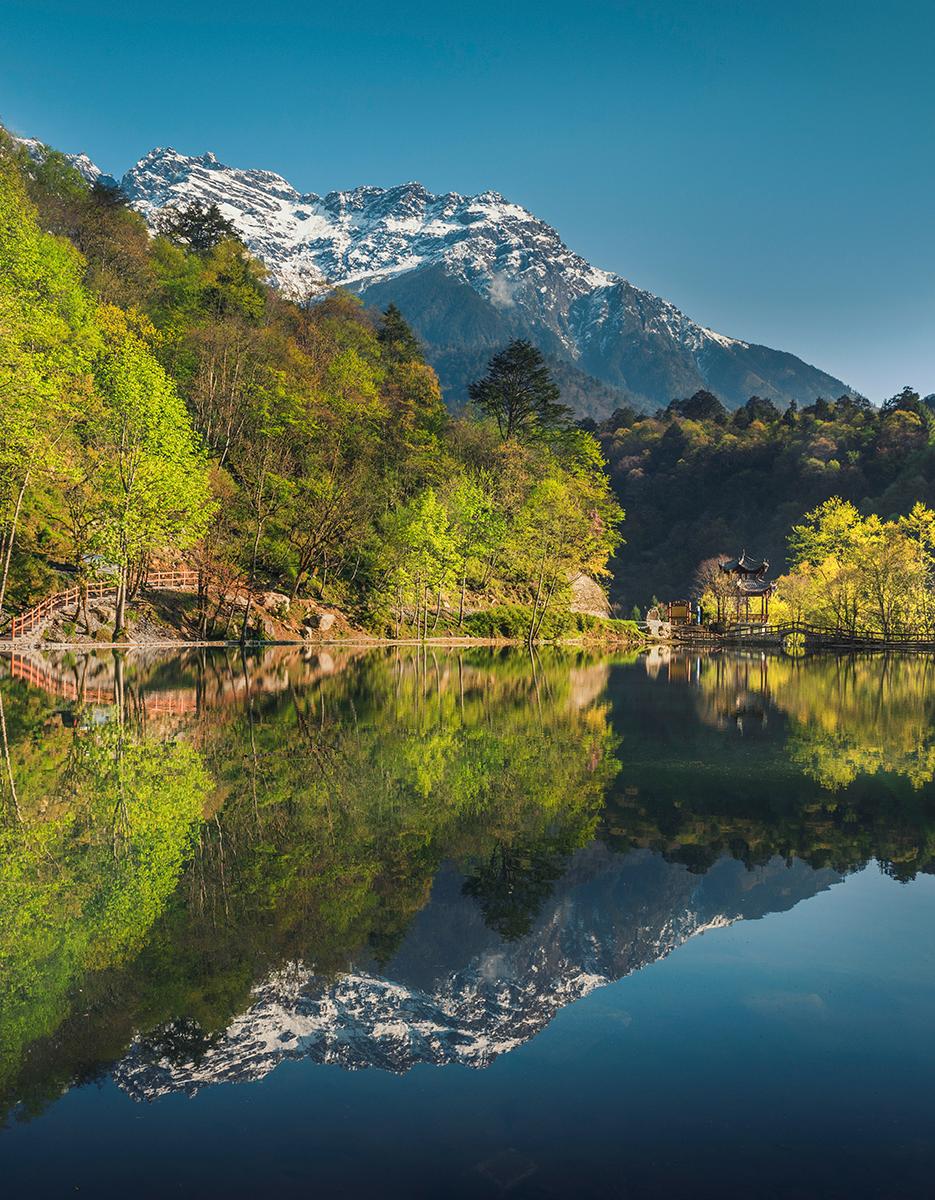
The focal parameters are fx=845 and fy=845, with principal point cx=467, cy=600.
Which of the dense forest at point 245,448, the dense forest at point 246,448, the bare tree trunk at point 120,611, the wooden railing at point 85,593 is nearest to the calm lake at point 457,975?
the dense forest at point 246,448

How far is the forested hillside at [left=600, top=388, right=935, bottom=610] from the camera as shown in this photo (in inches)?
4897

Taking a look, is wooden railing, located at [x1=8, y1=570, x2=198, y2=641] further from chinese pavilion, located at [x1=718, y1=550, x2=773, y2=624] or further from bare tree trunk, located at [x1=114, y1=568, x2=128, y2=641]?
chinese pavilion, located at [x1=718, y1=550, x2=773, y2=624]

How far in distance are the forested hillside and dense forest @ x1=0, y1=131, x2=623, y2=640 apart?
65.6 m

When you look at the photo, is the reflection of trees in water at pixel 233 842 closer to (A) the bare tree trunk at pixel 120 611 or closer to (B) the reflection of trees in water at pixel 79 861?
(B) the reflection of trees in water at pixel 79 861

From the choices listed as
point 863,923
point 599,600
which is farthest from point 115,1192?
point 599,600

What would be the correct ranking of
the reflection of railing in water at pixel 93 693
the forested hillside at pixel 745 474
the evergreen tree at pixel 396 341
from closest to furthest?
the reflection of railing in water at pixel 93 693
the evergreen tree at pixel 396 341
the forested hillside at pixel 745 474

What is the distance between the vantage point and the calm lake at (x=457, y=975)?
4.37 m

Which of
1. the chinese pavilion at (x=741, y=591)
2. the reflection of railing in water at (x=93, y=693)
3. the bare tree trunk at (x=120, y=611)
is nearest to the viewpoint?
the reflection of railing in water at (x=93, y=693)

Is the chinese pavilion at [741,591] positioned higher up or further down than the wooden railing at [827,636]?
higher up

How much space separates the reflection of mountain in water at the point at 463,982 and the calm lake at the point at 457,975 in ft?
0.09

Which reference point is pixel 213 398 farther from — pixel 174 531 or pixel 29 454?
pixel 29 454

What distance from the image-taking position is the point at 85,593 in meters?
41.2

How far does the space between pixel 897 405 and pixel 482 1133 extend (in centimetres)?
14984

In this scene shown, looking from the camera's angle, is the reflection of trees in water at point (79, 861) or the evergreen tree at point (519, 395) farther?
the evergreen tree at point (519, 395)
